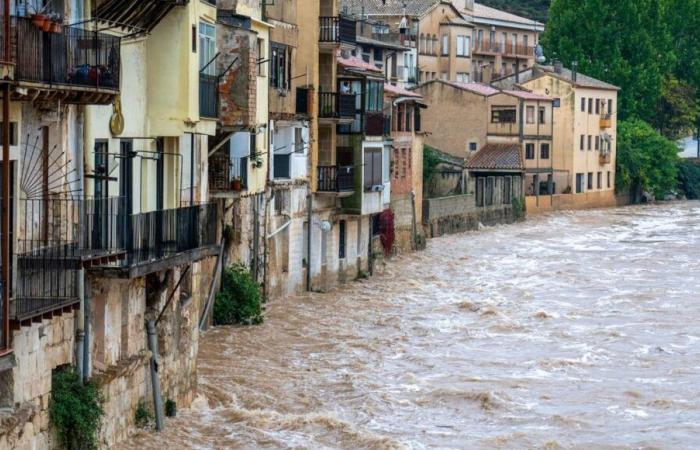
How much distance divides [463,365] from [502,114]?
4794 cm

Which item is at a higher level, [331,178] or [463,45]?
[463,45]

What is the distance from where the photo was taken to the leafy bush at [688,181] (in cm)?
9969

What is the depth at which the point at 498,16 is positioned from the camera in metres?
111

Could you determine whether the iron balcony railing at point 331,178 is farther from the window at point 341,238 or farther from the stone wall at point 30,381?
the stone wall at point 30,381

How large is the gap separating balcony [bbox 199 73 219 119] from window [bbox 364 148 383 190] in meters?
19.8

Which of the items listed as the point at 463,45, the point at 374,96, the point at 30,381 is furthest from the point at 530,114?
the point at 30,381

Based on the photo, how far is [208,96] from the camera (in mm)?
26406

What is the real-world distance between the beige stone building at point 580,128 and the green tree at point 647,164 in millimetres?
729

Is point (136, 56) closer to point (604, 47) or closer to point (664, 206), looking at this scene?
point (664, 206)

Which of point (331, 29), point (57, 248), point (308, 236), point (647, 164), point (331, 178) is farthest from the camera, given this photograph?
point (647, 164)

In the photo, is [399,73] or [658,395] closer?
[658,395]

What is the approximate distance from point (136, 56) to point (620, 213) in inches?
2552

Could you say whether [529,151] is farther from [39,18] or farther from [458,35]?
[39,18]

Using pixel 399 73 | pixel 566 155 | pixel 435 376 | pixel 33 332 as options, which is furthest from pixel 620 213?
pixel 33 332
